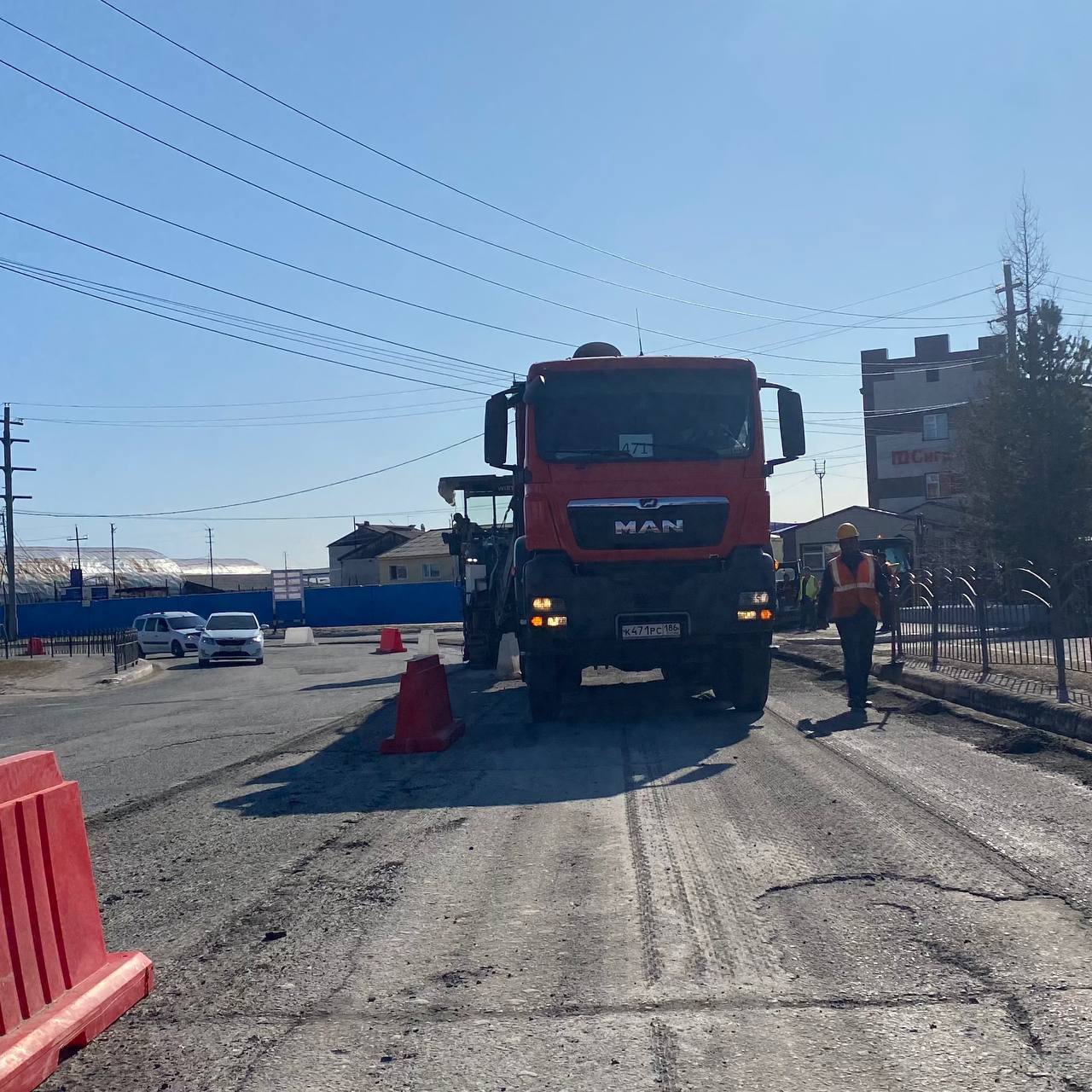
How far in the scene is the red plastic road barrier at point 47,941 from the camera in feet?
11.4

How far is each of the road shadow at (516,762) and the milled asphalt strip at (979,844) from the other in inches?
38.7

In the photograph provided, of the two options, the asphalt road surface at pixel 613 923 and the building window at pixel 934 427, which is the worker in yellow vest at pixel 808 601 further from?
the building window at pixel 934 427

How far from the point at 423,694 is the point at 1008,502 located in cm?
2369

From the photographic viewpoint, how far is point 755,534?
1085cm

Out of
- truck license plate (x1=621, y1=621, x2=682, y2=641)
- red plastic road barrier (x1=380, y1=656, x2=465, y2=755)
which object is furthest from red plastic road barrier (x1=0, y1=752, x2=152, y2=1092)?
truck license plate (x1=621, y1=621, x2=682, y2=641)

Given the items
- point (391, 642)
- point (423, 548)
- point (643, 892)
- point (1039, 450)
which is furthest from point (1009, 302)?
point (423, 548)

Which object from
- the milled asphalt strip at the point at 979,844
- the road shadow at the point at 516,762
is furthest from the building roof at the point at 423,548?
the milled asphalt strip at the point at 979,844

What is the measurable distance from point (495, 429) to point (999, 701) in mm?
5631

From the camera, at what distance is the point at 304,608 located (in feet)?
206

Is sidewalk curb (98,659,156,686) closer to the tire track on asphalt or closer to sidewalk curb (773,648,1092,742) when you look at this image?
sidewalk curb (773,648,1092,742)

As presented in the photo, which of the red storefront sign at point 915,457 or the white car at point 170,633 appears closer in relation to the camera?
the white car at point 170,633

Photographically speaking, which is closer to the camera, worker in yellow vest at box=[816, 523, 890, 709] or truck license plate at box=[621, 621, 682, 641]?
truck license plate at box=[621, 621, 682, 641]

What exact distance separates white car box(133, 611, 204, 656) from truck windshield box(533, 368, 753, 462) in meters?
31.0

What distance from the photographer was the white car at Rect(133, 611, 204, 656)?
3950 cm
